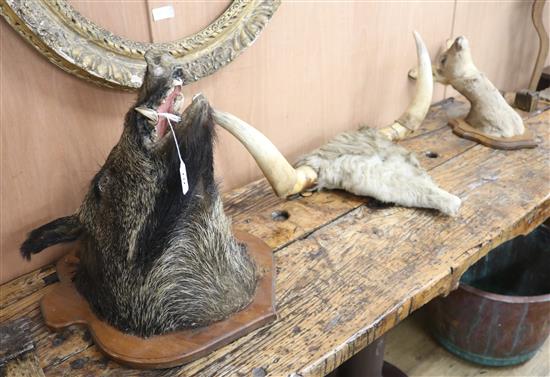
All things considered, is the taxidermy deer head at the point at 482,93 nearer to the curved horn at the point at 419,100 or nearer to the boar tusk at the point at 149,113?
the curved horn at the point at 419,100

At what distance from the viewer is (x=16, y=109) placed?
0.85 m

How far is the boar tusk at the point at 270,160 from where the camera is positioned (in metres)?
0.90

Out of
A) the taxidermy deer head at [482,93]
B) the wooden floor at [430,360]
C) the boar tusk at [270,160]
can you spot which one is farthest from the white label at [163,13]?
the wooden floor at [430,360]

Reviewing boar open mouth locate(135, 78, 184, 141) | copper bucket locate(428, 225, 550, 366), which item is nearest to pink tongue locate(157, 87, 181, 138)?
boar open mouth locate(135, 78, 184, 141)


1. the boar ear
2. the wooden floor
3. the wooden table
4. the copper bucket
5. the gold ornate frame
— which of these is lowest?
the wooden floor

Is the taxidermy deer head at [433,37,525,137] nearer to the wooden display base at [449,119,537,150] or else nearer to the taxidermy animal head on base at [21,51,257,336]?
the wooden display base at [449,119,537,150]

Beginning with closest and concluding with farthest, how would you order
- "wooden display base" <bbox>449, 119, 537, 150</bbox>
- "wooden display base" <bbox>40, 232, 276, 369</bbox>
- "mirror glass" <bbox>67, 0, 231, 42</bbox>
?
1. "wooden display base" <bbox>40, 232, 276, 369</bbox>
2. "mirror glass" <bbox>67, 0, 231, 42</bbox>
3. "wooden display base" <bbox>449, 119, 537, 150</bbox>

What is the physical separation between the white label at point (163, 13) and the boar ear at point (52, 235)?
389mm

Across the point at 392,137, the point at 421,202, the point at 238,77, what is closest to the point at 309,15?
the point at 238,77

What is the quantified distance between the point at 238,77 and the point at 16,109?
0.44m

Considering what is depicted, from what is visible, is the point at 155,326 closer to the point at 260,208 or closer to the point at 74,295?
the point at 74,295

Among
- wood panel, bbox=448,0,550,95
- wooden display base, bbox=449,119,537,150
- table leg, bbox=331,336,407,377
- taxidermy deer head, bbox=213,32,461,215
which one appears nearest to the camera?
taxidermy deer head, bbox=213,32,461,215

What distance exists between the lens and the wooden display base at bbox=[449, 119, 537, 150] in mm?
1345

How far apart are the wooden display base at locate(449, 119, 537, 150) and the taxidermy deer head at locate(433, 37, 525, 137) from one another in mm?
18
